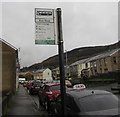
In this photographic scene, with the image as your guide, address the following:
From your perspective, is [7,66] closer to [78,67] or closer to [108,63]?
[108,63]

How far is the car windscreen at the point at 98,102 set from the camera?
198 inches

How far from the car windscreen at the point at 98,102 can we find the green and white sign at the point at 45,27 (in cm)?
214

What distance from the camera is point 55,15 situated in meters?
3.87

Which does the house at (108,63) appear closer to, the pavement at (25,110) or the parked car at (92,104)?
the pavement at (25,110)

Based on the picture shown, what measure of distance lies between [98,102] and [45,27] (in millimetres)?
2659

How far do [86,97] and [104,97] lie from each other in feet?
1.65

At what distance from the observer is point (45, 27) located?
377 centimetres

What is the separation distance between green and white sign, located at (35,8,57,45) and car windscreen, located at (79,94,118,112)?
2136mm

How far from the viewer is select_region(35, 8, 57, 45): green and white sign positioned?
12.3ft

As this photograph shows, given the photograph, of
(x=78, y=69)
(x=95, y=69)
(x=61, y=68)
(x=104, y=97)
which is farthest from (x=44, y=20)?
(x=78, y=69)

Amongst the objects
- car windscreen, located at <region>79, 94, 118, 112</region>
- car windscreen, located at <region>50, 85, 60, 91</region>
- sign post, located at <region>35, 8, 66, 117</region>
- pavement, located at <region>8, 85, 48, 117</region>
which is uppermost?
sign post, located at <region>35, 8, 66, 117</region>

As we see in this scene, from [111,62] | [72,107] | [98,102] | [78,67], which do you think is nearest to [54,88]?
[72,107]

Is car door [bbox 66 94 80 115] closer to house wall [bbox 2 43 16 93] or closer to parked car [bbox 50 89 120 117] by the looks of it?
parked car [bbox 50 89 120 117]

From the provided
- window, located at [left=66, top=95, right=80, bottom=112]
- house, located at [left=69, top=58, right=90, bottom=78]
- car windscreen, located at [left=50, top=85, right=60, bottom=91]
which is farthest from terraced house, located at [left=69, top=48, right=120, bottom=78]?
window, located at [left=66, top=95, right=80, bottom=112]
